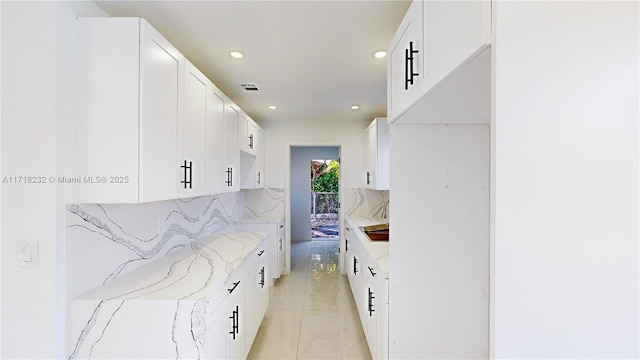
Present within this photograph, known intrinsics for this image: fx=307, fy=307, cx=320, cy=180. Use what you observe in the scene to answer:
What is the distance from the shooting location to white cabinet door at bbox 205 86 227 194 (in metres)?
2.33

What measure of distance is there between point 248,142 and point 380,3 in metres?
2.36

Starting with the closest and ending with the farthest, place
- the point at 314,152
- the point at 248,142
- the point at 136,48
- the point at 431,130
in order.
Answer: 1. the point at 136,48
2. the point at 431,130
3. the point at 248,142
4. the point at 314,152

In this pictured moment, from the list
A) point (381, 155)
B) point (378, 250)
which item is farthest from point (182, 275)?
point (381, 155)

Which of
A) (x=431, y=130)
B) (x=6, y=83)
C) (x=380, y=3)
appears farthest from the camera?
(x=431, y=130)

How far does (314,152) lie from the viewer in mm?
7855

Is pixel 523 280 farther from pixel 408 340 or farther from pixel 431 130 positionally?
pixel 408 340

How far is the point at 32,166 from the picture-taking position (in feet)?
4.36

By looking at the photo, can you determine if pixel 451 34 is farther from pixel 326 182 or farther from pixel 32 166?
pixel 326 182

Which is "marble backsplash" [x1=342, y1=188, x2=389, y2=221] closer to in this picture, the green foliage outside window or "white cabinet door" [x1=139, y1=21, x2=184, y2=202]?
"white cabinet door" [x1=139, y1=21, x2=184, y2=202]

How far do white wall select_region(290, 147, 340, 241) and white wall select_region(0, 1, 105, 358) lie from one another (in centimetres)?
644

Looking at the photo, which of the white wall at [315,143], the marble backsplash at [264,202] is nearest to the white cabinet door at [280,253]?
the marble backsplash at [264,202]

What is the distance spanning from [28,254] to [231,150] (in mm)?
1738

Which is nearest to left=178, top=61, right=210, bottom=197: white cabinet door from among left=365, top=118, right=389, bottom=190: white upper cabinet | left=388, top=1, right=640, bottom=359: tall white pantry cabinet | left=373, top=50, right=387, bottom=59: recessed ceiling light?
left=373, top=50, right=387, bottom=59: recessed ceiling light

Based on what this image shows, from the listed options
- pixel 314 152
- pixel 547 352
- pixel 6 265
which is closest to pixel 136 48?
pixel 6 265
